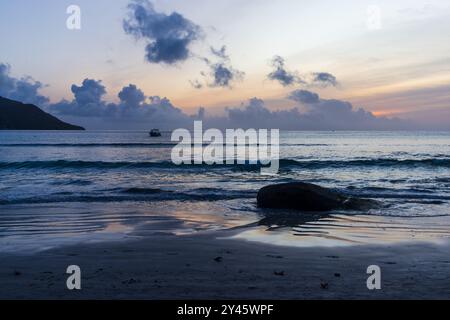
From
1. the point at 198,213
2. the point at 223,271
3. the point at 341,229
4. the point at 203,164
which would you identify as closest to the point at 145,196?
the point at 198,213

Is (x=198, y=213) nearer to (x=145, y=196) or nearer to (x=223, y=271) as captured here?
(x=145, y=196)

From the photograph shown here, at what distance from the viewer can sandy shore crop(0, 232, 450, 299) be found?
17.8 feet

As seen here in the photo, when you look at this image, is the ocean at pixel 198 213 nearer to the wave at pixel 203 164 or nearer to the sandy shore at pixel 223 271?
the sandy shore at pixel 223 271

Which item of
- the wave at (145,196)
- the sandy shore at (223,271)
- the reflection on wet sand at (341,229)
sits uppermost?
the sandy shore at (223,271)

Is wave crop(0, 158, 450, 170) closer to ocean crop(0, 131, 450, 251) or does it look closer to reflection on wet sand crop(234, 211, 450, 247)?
ocean crop(0, 131, 450, 251)

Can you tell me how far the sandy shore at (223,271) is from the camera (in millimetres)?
5426

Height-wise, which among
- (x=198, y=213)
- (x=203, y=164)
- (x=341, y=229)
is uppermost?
(x=203, y=164)

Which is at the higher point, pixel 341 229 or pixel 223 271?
pixel 223 271

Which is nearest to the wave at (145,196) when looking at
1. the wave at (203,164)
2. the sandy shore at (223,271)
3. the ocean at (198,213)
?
the ocean at (198,213)

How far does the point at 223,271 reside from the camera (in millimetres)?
6539

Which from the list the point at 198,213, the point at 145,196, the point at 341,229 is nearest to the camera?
the point at 341,229
